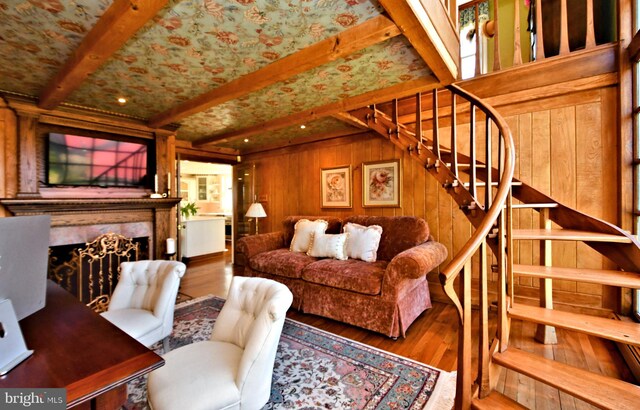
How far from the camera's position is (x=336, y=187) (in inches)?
165

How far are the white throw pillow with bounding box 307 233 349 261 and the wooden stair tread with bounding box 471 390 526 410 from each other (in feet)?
6.14

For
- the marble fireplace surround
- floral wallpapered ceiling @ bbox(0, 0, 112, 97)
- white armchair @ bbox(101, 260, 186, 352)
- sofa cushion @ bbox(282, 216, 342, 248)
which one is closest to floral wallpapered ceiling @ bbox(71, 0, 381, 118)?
floral wallpapered ceiling @ bbox(0, 0, 112, 97)

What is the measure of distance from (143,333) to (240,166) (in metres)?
4.17

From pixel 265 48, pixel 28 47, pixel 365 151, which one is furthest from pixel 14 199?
pixel 365 151

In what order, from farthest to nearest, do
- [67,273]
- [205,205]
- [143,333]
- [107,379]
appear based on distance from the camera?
[205,205], [67,273], [143,333], [107,379]

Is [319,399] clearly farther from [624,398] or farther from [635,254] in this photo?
[635,254]

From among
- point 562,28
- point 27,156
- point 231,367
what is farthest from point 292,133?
point 231,367

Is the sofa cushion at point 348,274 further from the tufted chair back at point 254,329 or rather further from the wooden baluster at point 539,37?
the wooden baluster at point 539,37

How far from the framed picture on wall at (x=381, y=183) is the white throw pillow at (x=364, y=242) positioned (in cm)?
60

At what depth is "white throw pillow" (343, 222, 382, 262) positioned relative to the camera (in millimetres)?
3006

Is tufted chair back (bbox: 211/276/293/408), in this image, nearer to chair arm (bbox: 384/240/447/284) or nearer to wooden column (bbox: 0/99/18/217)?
chair arm (bbox: 384/240/447/284)

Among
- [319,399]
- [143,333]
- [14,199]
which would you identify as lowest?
[319,399]

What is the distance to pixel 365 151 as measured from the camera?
3.89 m

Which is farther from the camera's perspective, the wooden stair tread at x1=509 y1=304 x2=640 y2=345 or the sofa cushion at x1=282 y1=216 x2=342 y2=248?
the sofa cushion at x1=282 y1=216 x2=342 y2=248
